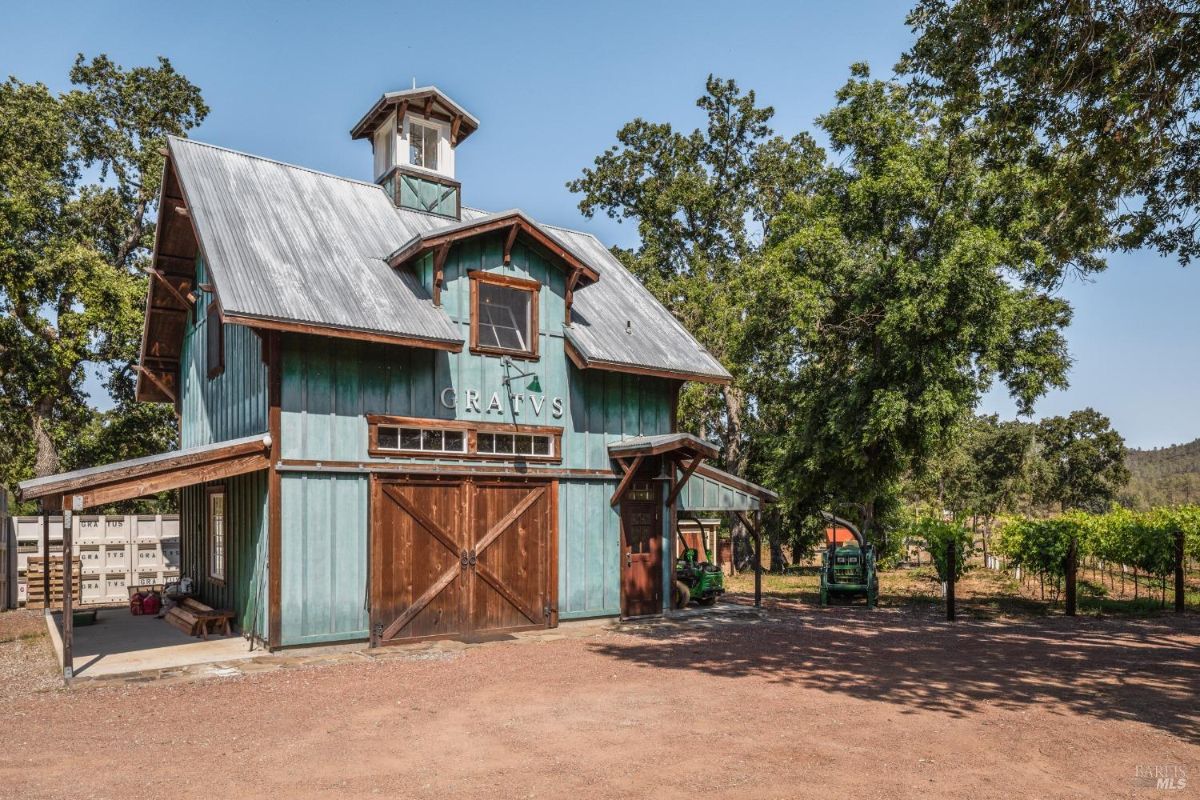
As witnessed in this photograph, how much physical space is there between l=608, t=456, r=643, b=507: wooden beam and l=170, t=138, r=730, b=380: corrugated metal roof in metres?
1.71

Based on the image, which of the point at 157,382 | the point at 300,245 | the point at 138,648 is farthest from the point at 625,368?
the point at 157,382

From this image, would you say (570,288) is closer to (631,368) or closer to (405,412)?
(631,368)

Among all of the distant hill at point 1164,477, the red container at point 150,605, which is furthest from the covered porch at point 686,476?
the distant hill at point 1164,477

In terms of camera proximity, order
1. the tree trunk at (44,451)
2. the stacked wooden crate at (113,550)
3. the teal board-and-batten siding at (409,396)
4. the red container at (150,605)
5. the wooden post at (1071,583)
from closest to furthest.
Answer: the teal board-and-batten siding at (409,396)
the red container at (150,605)
the wooden post at (1071,583)
the stacked wooden crate at (113,550)
the tree trunk at (44,451)

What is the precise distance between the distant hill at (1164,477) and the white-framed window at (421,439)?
5997 centimetres

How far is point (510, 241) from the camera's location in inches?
556

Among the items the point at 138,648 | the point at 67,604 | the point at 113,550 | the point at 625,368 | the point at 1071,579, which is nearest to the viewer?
the point at 67,604

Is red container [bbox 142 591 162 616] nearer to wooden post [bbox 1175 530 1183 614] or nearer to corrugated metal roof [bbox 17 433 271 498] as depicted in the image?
corrugated metal roof [bbox 17 433 271 498]

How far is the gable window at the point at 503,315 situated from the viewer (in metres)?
13.9

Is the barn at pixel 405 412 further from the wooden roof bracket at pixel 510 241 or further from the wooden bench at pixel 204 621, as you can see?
the wooden bench at pixel 204 621

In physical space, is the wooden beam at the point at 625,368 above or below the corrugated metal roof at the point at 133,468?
above

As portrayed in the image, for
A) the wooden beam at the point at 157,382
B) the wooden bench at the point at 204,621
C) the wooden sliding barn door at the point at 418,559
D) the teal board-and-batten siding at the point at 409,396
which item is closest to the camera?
the teal board-and-batten siding at the point at 409,396

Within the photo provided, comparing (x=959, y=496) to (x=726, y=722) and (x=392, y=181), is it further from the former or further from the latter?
(x=726, y=722)

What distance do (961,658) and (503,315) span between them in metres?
8.63
